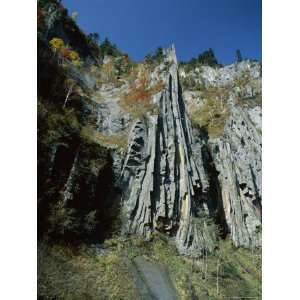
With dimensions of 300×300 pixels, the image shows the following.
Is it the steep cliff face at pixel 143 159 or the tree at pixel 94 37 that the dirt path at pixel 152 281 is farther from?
the tree at pixel 94 37

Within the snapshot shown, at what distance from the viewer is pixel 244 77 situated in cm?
4553

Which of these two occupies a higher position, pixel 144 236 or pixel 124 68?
pixel 124 68

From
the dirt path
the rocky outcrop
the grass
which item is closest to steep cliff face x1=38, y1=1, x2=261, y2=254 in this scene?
the rocky outcrop

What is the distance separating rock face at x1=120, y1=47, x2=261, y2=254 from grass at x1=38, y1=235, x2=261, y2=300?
2.81 ft

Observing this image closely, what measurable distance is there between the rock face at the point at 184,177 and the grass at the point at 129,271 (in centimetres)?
86

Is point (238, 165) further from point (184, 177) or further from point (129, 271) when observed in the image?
point (129, 271)

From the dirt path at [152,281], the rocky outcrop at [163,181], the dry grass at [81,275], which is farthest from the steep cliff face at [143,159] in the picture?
the dirt path at [152,281]

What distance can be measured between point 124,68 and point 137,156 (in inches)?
685

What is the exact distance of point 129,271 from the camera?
469 inches

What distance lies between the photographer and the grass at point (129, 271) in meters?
9.78

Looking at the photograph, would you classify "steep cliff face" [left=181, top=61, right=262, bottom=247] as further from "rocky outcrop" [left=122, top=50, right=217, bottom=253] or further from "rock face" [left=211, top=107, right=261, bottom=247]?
"rocky outcrop" [left=122, top=50, right=217, bottom=253]
